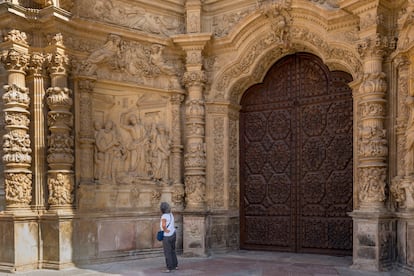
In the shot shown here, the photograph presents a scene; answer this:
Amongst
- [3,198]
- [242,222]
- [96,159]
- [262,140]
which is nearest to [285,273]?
[242,222]

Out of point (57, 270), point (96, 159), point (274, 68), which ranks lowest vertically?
point (57, 270)

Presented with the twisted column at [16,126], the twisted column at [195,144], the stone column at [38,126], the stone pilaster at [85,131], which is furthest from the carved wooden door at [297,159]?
the twisted column at [16,126]

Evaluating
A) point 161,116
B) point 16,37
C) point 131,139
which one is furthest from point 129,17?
point 131,139

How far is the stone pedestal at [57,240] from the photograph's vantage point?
7.58 metres

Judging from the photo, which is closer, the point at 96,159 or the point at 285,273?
the point at 285,273

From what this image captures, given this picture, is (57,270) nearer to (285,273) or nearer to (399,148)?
(285,273)

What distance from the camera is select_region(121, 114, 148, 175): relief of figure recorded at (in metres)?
9.02

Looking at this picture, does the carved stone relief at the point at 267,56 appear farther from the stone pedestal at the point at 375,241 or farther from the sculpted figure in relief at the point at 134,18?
the stone pedestal at the point at 375,241

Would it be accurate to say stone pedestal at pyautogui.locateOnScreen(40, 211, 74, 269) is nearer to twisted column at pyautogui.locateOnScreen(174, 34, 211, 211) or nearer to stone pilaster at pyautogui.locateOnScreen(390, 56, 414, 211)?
twisted column at pyautogui.locateOnScreen(174, 34, 211, 211)

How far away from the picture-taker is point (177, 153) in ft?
30.7

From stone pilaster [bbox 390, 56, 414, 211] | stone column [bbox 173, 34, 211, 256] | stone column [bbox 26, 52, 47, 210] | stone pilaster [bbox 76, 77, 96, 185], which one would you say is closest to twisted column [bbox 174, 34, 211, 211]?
stone column [bbox 173, 34, 211, 256]

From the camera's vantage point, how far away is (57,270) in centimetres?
751

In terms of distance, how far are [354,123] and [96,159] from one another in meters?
4.95

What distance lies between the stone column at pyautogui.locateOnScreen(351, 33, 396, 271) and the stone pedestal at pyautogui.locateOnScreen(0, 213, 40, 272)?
18.3 feet
